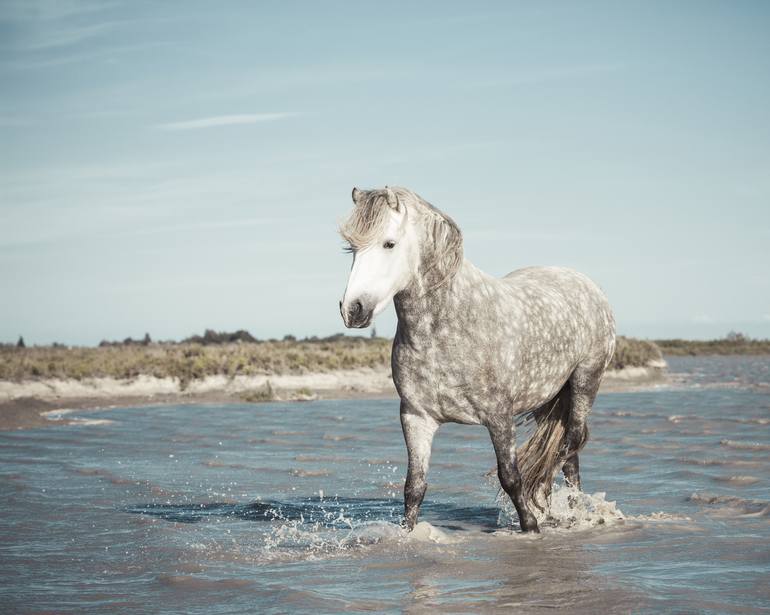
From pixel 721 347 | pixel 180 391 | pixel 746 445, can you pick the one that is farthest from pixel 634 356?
pixel 721 347

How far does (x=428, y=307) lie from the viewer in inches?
242

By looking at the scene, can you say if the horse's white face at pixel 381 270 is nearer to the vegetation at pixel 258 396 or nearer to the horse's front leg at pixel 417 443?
the horse's front leg at pixel 417 443

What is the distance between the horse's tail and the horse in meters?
0.82

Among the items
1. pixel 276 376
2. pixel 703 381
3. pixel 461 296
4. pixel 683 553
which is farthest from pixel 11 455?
pixel 703 381

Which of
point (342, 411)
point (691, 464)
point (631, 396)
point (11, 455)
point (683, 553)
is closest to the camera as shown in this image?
point (683, 553)

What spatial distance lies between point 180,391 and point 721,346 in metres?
68.6

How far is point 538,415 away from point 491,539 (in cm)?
173

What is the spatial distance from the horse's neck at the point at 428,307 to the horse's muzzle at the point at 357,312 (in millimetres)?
686

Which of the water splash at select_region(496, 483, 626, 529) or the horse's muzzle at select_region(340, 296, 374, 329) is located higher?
the horse's muzzle at select_region(340, 296, 374, 329)

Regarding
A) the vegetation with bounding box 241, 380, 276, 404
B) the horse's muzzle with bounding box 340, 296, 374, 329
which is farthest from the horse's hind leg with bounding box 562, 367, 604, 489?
the vegetation with bounding box 241, 380, 276, 404

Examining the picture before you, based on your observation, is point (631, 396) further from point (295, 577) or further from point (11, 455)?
point (295, 577)

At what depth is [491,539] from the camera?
6.84 m

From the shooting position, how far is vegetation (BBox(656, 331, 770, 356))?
77506 mm

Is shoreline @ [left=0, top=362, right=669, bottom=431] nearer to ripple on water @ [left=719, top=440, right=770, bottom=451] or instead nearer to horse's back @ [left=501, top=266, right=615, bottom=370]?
ripple on water @ [left=719, top=440, right=770, bottom=451]
